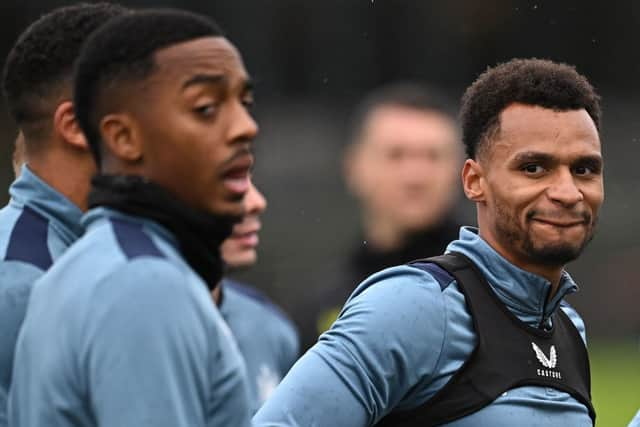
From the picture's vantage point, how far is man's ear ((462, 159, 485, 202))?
4301 mm

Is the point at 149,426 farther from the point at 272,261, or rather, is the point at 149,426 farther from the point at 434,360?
the point at 272,261

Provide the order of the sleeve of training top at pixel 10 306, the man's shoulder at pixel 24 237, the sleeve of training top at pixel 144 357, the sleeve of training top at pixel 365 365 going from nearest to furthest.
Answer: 1. the sleeve of training top at pixel 144 357
2. the sleeve of training top at pixel 10 306
3. the man's shoulder at pixel 24 237
4. the sleeve of training top at pixel 365 365

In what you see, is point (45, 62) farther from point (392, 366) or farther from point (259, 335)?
point (259, 335)

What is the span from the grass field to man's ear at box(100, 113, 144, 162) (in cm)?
1125

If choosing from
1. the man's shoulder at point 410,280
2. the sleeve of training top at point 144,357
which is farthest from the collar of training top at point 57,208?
the sleeve of training top at point 144,357

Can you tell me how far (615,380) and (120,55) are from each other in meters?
13.9

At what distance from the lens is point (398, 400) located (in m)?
3.91

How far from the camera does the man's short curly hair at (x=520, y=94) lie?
4254mm

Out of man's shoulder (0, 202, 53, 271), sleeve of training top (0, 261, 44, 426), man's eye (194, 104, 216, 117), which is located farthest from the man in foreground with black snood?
man's shoulder (0, 202, 53, 271)

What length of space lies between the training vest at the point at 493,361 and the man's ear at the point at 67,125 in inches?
39.7

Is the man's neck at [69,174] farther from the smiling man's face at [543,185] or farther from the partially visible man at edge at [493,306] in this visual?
the smiling man's face at [543,185]

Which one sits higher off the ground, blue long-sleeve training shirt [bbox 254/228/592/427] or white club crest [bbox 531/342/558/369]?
blue long-sleeve training shirt [bbox 254/228/592/427]

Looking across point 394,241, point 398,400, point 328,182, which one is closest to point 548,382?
point 398,400

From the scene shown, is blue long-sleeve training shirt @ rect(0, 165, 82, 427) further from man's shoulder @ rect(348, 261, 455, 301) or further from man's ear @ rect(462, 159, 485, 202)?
man's ear @ rect(462, 159, 485, 202)
